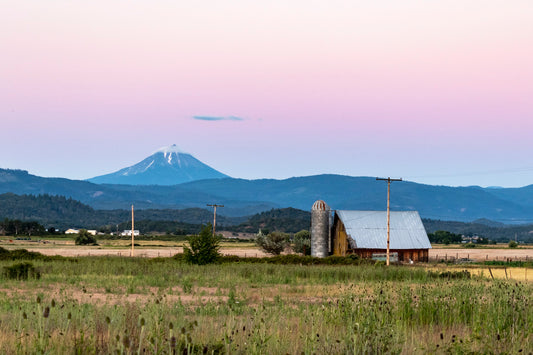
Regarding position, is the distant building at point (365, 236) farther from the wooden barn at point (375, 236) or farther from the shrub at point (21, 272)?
the shrub at point (21, 272)

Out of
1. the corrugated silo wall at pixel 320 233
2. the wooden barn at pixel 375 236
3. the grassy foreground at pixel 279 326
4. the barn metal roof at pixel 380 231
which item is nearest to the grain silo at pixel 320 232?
the corrugated silo wall at pixel 320 233

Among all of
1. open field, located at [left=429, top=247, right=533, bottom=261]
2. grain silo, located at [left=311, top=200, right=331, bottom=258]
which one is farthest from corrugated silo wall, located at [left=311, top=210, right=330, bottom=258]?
open field, located at [left=429, top=247, right=533, bottom=261]

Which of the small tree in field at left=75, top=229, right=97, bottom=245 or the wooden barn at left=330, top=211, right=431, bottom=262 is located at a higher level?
the wooden barn at left=330, top=211, right=431, bottom=262

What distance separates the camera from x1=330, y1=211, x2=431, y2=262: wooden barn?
67.4 m

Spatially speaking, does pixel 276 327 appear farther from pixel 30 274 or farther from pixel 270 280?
pixel 30 274

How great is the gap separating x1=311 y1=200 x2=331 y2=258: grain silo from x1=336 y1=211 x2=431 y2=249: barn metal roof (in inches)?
68.4

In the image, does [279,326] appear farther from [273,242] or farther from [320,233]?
[273,242]

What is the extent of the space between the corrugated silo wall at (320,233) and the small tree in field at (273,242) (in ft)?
42.8

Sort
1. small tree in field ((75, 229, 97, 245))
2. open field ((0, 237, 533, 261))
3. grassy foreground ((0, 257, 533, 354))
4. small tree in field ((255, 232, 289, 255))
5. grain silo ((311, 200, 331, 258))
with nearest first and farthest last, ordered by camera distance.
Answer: grassy foreground ((0, 257, 533, 354)), grain silo ((311, 200, 331, 258)), small tree in field ((255, 232, 289, 255)), open field ((0, 237, 533, 261)), small tree in field ((75, 229, 97, 245))

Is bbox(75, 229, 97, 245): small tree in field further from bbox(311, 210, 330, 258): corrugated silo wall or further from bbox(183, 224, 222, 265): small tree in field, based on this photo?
bbox(183, 224, 222, 265): small tree in field

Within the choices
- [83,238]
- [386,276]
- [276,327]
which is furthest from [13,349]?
[83,238]

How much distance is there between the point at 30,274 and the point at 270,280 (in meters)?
12.5

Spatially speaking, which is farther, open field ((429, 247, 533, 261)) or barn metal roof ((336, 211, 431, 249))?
open field ((429, 247, 533, 261))

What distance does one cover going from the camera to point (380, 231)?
228ft
